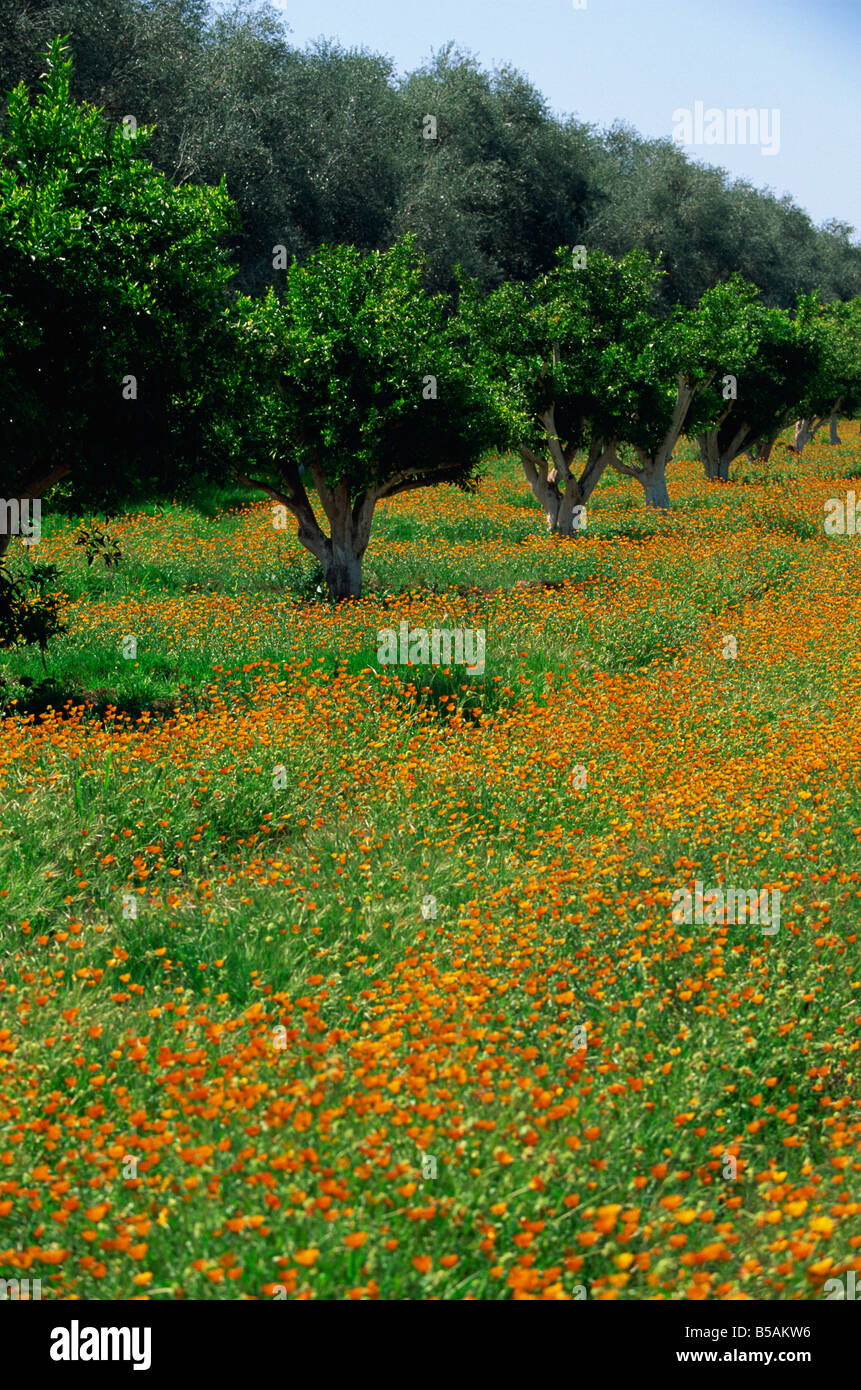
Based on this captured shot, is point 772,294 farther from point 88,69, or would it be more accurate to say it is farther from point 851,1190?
point 851,1190

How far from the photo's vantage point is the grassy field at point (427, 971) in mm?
3432

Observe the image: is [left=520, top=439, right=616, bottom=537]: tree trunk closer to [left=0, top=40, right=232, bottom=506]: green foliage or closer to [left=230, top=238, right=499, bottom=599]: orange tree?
[left=230, top=238, right=499, bottom=599]: orange tree

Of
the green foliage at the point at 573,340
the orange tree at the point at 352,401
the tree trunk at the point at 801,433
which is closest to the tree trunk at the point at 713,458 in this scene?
the green foliage at the point at 573,340

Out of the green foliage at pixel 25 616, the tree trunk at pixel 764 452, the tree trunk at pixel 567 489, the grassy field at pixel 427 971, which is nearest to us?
the grassy field at pixel 427 971

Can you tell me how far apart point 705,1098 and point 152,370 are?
30.8 feet

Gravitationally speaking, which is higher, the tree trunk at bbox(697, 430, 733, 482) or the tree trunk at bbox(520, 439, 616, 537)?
the tree trunk at bbox(697, 430, 733, 482)

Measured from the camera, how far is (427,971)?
17.4ft

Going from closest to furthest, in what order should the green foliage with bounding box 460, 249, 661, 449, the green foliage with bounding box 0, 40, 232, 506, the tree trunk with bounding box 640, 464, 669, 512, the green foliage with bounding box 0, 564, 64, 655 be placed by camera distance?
the green foliage with bounding box 0, 40, 232, 506 → the green foliage with bounding box 0, 564, 64, 655 → the green foliage with bounding box 460, 249, 661, 449 → the tree trunk with bounding box 640, 464, 669, 512

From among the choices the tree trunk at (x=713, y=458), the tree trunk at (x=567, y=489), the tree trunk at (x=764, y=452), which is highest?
the tree trunk at (x=764, y=452)

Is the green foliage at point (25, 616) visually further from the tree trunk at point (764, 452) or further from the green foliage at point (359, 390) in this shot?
the tree trunk at point (764, 452)

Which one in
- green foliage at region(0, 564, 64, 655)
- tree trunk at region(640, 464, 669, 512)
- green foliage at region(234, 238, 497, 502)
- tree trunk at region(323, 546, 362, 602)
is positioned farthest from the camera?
tree trunk at region(640, 464, 669, 512)

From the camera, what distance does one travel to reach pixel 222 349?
11.8m

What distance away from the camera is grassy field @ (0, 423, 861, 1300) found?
3432 millimetres

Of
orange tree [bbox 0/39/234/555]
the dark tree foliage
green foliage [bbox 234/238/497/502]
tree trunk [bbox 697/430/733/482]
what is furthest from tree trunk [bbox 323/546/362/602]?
tree trunk [bbox 697/430/733/482]
